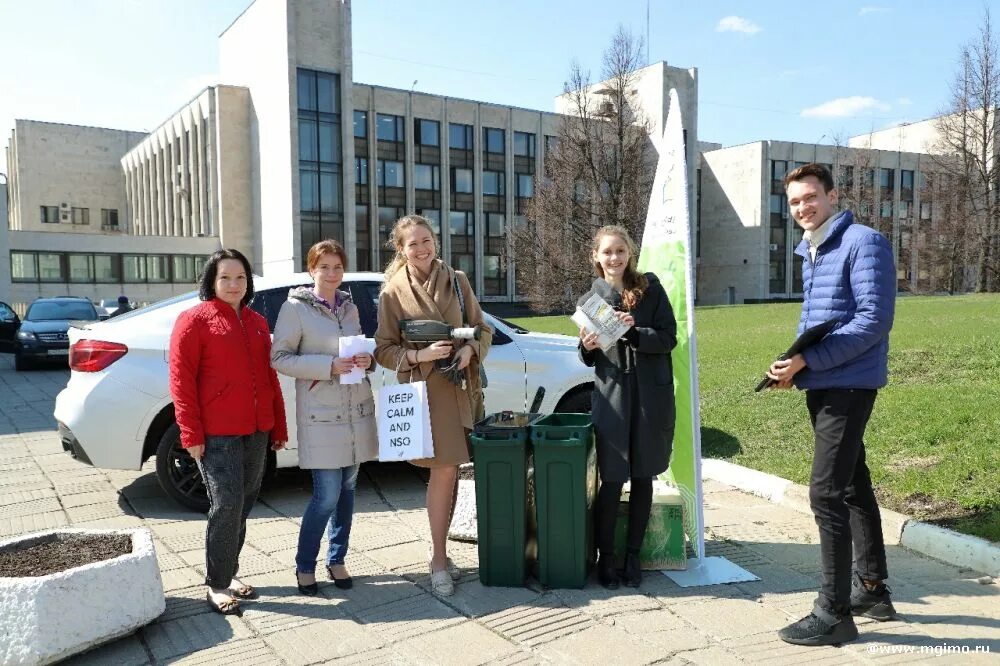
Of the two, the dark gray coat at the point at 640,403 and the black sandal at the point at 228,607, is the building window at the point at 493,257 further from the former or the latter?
the black sandal at the point at 228,607

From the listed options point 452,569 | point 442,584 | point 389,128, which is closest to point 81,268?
point 389,128

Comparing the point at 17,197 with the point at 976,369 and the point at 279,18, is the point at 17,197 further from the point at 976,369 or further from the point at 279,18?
the point at 976,369

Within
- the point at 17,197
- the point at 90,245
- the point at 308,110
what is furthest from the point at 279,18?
the point at 17,197

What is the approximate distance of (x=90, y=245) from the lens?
50250mm

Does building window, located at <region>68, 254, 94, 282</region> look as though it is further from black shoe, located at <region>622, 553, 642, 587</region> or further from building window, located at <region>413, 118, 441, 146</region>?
black shoe, located at <region>622, 553, 642, 587</region>

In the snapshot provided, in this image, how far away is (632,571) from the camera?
4277 millimetres

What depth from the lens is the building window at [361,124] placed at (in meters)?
50.3

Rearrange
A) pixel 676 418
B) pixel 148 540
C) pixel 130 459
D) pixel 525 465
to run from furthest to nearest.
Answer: pixel 130 459
pixel 676 418
pixel 525 465
pixel 148 540

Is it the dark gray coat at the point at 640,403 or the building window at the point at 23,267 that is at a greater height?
the building window at the point at 23,267

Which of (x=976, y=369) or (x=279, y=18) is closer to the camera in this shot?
(x=976, y=369)

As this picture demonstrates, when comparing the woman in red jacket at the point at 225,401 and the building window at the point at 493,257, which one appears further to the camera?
the building window at the point at 493,257

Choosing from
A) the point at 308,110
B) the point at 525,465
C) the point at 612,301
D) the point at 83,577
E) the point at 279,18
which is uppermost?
the point at 279,18

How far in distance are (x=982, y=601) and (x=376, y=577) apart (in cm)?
339

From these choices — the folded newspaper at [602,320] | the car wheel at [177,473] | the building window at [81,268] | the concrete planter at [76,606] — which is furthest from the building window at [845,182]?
the building window at [81,268]
